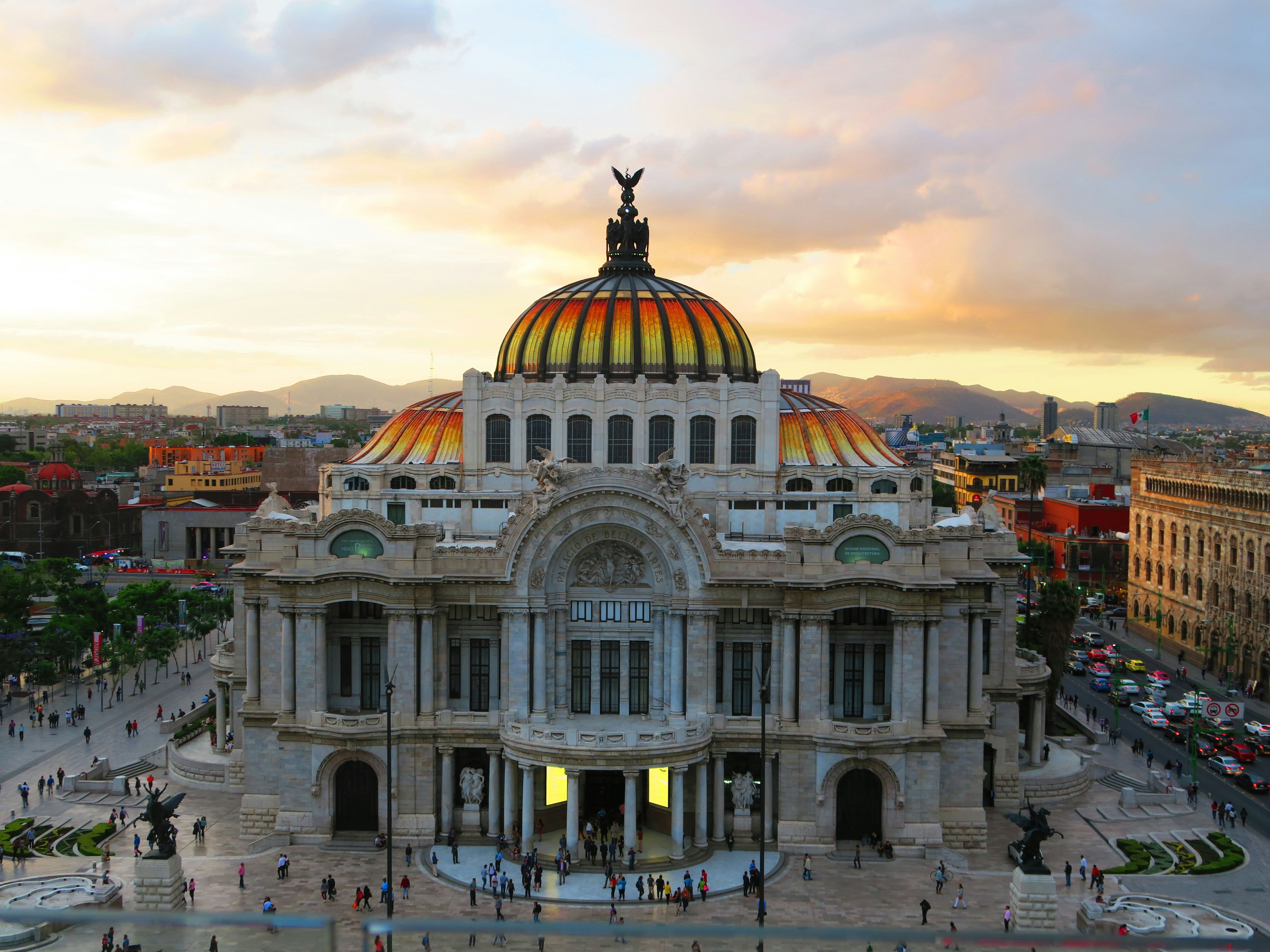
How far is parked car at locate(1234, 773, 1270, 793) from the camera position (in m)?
72.7

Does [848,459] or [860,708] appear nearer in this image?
[860,708]

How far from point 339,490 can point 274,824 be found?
2171 cm

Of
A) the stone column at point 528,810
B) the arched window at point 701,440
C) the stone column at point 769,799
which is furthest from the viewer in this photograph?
the arched window at point 701,440

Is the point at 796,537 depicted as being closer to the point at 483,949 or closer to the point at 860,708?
the point at 860,708

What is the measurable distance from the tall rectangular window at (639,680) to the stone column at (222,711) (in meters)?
27.6

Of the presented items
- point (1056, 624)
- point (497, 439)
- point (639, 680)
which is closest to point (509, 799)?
point (639, 680)

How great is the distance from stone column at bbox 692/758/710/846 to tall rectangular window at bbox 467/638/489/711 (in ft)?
39.8

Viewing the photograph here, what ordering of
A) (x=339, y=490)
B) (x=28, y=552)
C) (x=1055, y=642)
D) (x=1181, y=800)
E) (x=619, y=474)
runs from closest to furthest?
(x=619, y=474), (x=1181, y=800), (x=339, y=490), (x=1055, y=642), (x=28, y=552)

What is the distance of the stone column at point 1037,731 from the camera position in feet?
244

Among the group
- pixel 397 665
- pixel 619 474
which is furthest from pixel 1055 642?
pixel 397 665

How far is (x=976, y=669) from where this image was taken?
64125 millimetres

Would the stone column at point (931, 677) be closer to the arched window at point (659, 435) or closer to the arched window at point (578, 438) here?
the arched window at point (659, 435)

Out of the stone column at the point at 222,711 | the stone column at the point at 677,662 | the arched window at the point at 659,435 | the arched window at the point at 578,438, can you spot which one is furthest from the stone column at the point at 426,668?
the arched window at the point at 659,435

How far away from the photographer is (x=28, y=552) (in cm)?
16012
